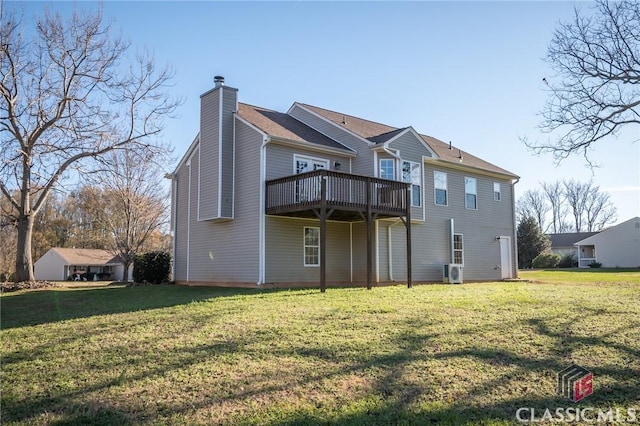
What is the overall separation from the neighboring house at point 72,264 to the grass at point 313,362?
43504 millimetres

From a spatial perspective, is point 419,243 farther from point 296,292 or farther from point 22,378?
point 22,378

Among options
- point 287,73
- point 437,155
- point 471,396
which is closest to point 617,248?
point 437,155

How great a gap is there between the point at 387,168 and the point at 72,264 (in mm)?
42291

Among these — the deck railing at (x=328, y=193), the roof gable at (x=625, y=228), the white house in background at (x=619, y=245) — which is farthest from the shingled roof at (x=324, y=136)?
the white house in background at (x=619, y=245)

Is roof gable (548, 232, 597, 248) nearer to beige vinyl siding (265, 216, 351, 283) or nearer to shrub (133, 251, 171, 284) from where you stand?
beige vinyl siding (265, 216, 351, 283)

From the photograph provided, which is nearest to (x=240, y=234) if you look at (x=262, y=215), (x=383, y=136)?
(x=262, y=215)

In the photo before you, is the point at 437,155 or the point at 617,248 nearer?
the point at 437,155

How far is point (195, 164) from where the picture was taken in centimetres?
1886

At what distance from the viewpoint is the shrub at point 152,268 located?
2023 cm

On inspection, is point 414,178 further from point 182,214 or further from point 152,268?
point 152,268

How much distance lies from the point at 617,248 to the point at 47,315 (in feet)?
160

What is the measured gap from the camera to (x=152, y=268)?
20250 mm

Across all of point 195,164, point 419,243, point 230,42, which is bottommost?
point 419,243

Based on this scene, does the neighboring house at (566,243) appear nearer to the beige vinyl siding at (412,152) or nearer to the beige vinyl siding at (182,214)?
the beige vinyl siding at (412,152)
